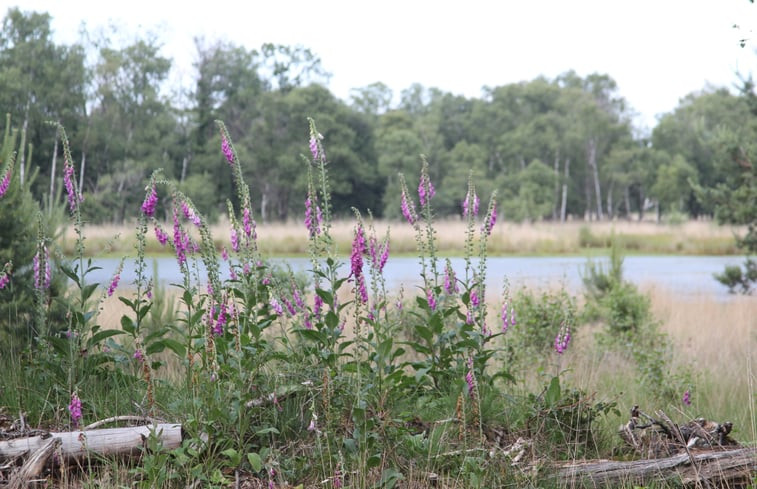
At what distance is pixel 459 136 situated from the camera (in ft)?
197

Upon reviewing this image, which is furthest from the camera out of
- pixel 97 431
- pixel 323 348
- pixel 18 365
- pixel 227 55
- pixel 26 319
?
pixel 227 55

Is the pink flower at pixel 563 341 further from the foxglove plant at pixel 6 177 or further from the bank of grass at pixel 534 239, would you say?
the bank of grass at pixel 534 239

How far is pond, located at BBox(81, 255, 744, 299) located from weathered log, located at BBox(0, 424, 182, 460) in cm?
933

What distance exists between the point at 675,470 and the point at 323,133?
36.6 metres

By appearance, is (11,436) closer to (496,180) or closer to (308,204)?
(308,204)

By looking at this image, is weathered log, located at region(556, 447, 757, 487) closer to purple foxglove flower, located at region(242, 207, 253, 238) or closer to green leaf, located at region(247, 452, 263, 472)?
green leaf, located at region(247, 452, 263, 472)

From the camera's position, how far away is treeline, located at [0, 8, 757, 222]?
3531 centimetres

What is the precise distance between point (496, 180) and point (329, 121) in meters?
13.6

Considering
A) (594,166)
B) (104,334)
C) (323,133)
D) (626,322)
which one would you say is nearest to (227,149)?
(104,334)

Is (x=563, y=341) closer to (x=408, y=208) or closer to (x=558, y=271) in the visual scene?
(x=408, y=208)

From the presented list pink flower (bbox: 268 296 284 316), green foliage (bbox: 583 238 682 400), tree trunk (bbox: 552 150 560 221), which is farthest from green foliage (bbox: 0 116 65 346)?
tree trunk (bbox: 552 150 560 221)

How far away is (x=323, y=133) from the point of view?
3916 cm

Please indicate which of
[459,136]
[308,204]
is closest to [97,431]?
[308,204]

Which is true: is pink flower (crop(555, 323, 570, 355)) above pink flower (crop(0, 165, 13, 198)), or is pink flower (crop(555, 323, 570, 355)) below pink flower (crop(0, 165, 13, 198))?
Result: below
